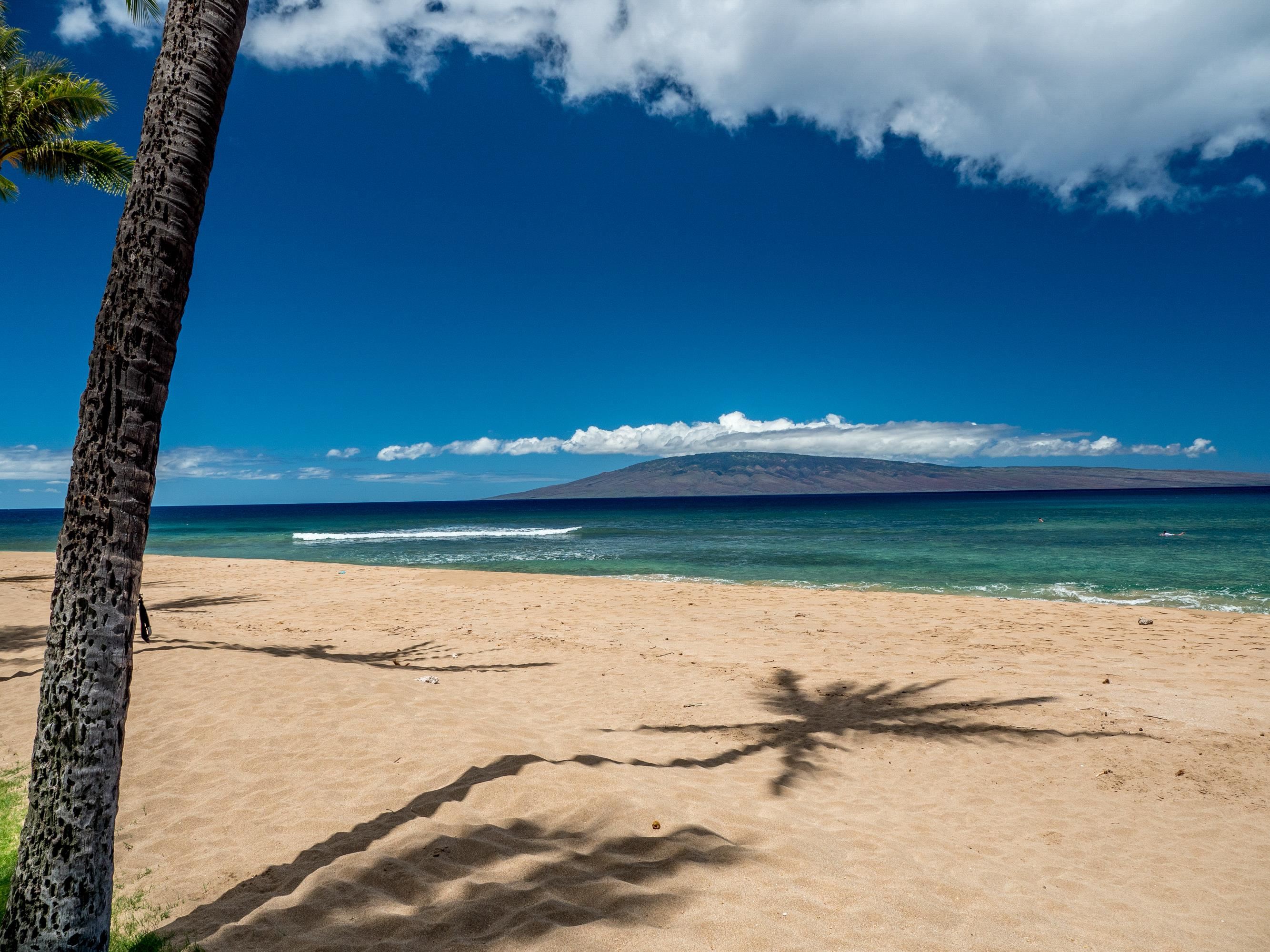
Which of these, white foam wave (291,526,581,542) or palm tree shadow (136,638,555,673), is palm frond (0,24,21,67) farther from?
white foam wave (291,526,581,542)

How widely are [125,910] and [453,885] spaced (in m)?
1.66

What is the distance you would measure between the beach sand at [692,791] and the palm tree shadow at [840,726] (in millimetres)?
46

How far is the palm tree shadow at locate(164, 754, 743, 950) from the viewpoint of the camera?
3246 millimetres

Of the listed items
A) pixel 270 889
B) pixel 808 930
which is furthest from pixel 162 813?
pixel 808 930

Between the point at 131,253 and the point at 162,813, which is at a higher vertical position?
the point at 131,253

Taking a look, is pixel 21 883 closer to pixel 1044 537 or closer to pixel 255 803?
pixel 255 803

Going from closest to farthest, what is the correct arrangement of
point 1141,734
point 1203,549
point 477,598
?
point 1141,734
point 477,598
point 1203,549

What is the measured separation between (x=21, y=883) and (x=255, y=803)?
6.86ft

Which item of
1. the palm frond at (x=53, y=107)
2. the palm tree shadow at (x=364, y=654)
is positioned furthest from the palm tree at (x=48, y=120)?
the palm tree shadow at (x=364, y=654)

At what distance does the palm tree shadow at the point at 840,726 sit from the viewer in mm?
6352

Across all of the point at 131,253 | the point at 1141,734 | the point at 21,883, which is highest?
the point at 131,253

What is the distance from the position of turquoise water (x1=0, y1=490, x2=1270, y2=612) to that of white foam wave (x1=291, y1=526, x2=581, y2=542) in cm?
39

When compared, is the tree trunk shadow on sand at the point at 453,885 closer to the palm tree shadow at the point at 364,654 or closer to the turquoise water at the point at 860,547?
the palm tree shadow at the point at 364,654

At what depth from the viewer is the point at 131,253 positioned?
275 centimetres
